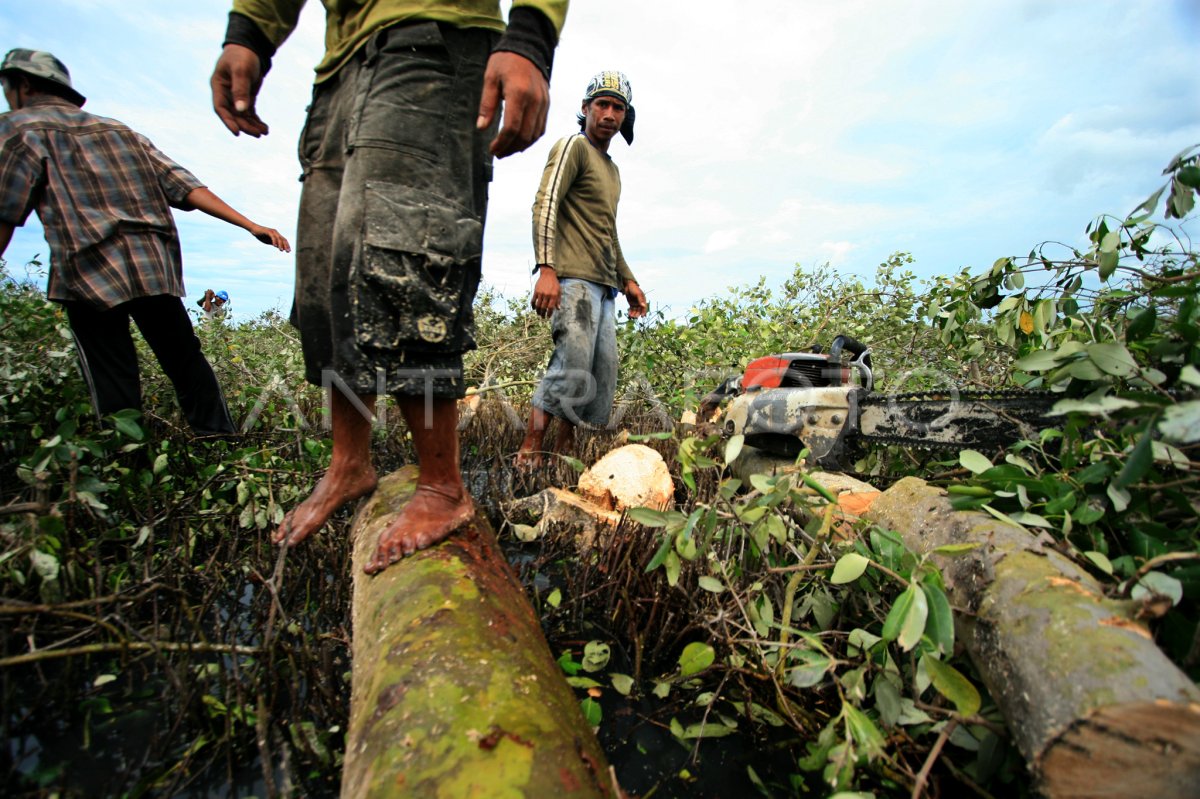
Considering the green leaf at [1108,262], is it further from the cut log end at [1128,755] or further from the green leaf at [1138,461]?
the cut log end at [1128,755]

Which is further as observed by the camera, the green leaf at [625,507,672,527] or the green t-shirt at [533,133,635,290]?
the green t-shirt at [533,133,635,290]

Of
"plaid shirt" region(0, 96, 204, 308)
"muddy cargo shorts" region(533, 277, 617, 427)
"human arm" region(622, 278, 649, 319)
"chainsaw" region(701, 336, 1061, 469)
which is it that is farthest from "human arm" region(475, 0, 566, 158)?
"human arm" region(622, 278, 649, 319)

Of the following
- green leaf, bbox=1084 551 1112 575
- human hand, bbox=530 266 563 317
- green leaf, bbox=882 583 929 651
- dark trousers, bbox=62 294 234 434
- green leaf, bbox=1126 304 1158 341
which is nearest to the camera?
green leaf, bbox=882 583 929 651

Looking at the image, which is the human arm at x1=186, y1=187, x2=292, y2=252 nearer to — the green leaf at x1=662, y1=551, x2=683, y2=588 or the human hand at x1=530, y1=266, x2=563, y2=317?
the human hand at x1=530, y1=266, x2=563, y2=317

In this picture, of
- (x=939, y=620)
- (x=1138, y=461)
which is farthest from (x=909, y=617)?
(x=1138, y=461)

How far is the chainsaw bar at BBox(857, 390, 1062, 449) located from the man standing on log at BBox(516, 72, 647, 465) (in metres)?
1.65

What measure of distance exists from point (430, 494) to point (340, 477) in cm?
48

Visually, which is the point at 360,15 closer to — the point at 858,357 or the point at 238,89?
the point at 238,89

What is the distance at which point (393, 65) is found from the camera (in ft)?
5.15

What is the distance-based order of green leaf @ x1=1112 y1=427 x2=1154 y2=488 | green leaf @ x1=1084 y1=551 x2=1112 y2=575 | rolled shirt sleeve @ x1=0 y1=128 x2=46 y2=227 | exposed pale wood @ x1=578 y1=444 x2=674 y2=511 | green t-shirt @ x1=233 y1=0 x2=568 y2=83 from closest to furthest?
green leaf @ x1=1112 y1=427 x2=1154 y2=488
green leaf @ x1=1084 y1=551 x2=1112 y2=575
green t-shirt @ x1=233 y1=0 x2=568 y2=83
rolled shirt sleeve @ x1=0 y1=128 x2=46 y2=227
exposed pale wood @ x1=578 y1=444 x2=674 y2=511

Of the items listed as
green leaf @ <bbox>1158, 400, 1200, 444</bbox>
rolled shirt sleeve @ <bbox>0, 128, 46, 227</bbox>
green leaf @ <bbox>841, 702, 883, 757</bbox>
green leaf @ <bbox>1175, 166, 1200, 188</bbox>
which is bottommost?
green leaf @ <bbox>841, 702, 883, 757</bbox>

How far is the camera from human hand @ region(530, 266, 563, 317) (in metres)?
3.36

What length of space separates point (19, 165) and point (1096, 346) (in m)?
3.91

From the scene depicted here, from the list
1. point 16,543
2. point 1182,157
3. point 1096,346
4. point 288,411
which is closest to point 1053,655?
point 1096,346
